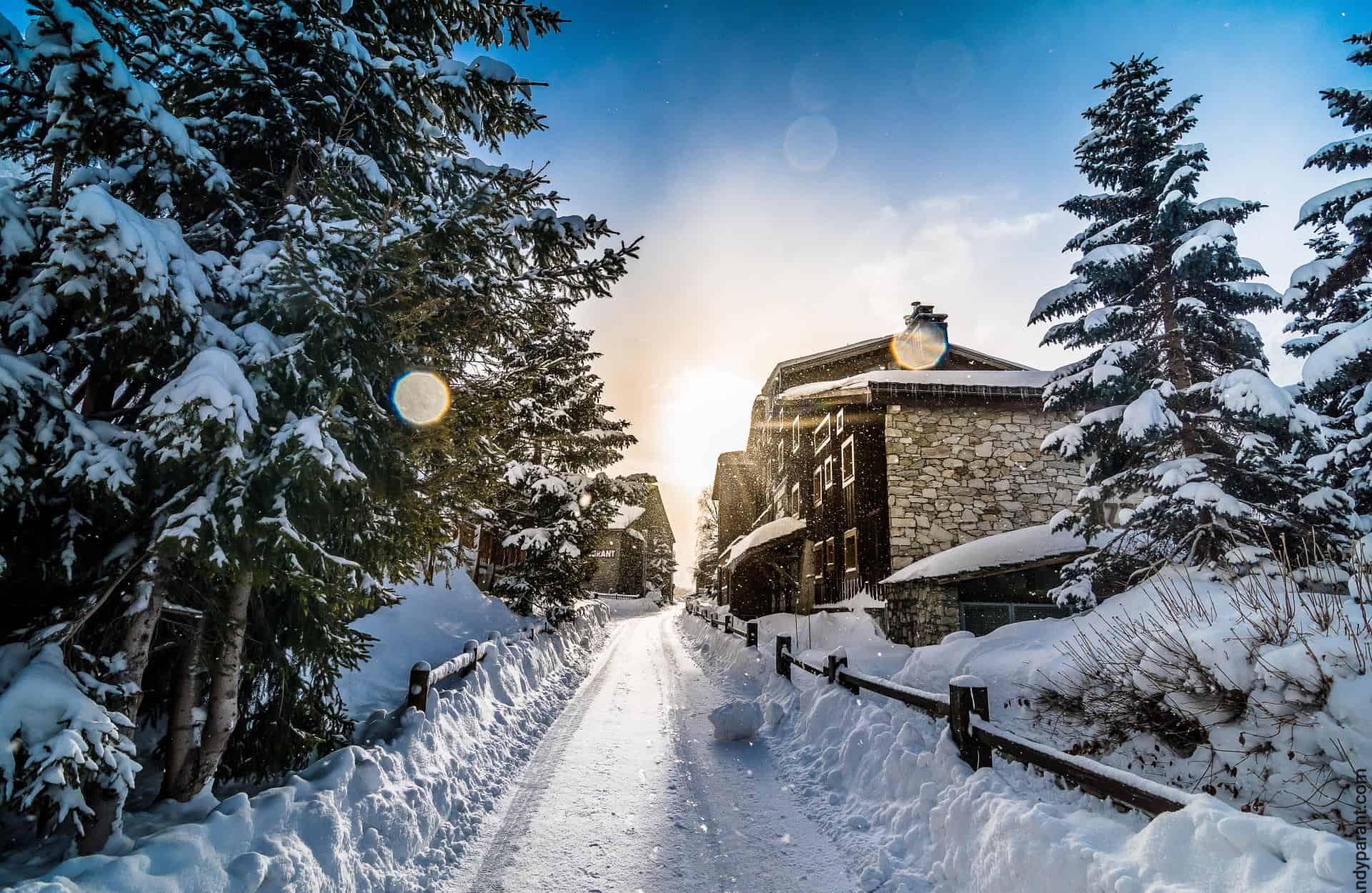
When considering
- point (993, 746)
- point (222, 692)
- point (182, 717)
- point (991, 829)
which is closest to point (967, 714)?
point (993, 746)

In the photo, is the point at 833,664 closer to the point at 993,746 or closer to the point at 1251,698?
the point at 993,746

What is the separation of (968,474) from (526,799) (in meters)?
13.9

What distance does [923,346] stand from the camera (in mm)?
21156

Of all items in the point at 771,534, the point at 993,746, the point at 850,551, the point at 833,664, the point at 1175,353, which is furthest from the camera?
the point at 771,534

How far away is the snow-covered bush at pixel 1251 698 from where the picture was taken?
4219 millimetres

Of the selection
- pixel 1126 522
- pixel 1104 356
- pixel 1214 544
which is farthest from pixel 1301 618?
pixel 1104 356

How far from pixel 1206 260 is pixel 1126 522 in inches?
170

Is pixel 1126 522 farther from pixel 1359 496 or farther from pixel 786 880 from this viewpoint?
pixel 786 880

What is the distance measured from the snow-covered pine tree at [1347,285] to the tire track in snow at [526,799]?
39.2 ft

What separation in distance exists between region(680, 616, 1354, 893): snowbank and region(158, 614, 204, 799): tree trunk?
515cm

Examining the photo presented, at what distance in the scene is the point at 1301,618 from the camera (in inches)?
200

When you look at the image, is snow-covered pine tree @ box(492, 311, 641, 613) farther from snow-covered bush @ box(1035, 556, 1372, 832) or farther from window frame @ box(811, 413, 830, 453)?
snow-covered bush @ box(1035, 556, 1372, 832)

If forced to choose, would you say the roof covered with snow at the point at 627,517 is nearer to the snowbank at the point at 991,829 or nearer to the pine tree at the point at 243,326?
the snowbank at the point at 991,829

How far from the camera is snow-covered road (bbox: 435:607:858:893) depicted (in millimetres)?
4574
